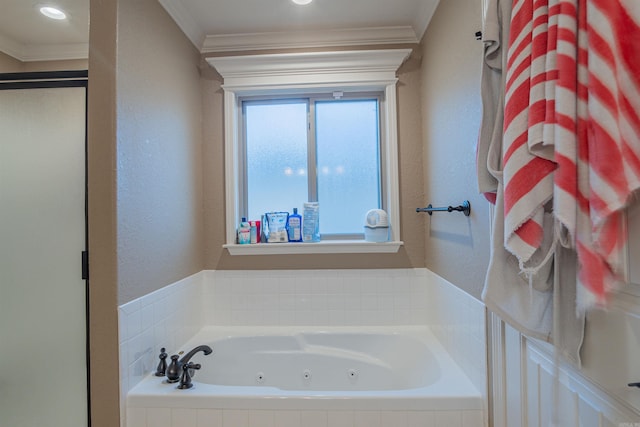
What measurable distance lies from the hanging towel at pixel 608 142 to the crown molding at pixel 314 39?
152 cm

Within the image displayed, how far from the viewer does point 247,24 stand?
1858 millimetres

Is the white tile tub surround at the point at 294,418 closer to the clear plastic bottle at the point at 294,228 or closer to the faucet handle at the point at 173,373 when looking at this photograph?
the faucet handle at the point at 173,373

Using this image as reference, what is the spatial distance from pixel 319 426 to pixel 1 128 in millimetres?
1924

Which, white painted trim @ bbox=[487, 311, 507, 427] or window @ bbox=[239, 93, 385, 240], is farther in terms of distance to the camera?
window @ bbox=[239, 93, 385, 240]

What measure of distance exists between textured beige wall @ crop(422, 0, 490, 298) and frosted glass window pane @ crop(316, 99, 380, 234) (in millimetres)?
406

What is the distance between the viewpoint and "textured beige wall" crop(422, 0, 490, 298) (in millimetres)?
1216

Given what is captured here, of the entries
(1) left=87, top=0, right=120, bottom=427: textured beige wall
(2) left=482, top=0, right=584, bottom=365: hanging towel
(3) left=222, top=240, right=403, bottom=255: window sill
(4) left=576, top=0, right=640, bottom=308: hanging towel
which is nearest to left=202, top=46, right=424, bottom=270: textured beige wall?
(3) left=222, top=240, right=403, bottom=255: window sill

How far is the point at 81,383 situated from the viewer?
128cm

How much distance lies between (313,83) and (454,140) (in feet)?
3.37

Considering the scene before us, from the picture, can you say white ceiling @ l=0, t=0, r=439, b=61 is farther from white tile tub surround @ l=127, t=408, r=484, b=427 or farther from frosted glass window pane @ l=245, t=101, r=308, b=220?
white tile tub surround @ l=127, t=408, r=484, b=427

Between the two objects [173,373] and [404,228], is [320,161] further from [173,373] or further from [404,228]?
[173,373]

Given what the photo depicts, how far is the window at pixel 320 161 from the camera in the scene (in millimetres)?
2160

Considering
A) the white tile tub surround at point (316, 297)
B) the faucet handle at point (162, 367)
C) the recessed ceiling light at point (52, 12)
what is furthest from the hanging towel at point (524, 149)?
the recessed ceiling light at point (52, 12)

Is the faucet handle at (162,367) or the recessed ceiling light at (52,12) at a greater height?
the recessed ceiling light at (52,12)
